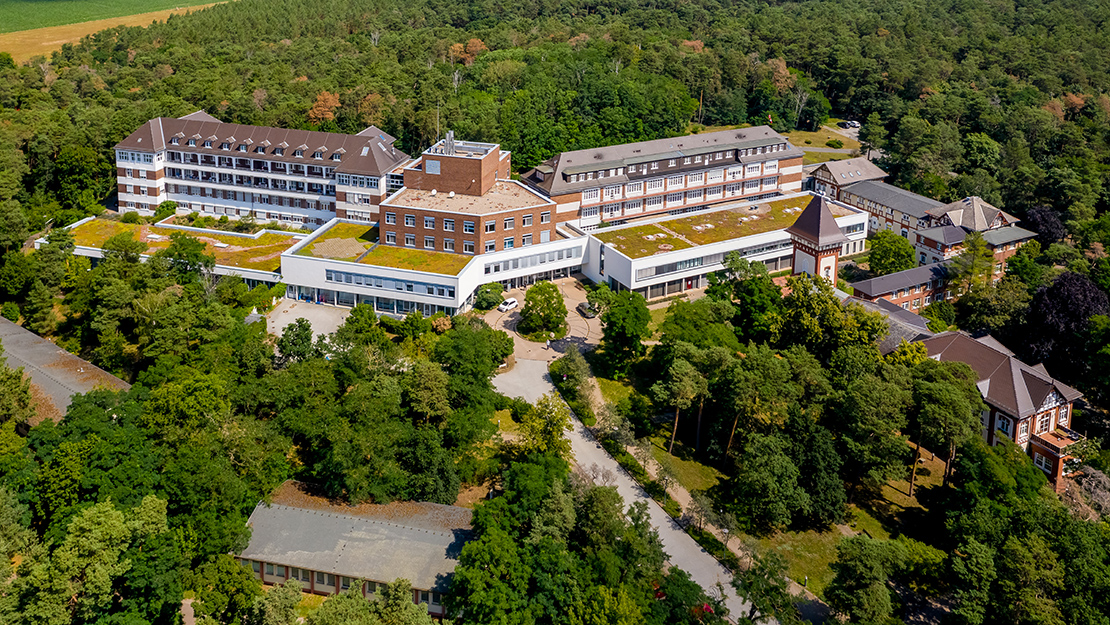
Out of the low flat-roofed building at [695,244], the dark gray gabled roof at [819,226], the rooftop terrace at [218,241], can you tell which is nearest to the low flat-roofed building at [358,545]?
the rooftop terrace at [218,241]

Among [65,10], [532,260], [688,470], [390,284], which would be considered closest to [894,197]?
[532,260]

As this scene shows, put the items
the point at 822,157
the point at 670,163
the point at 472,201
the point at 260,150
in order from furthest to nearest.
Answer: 1. the point at 822,157
2. the point at 670,163
3. the point at 260,150
4. the point at 472,201

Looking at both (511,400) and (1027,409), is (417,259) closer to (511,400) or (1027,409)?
(511,400)

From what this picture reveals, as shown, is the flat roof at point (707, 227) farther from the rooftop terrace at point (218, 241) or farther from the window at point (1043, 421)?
the window at point (1043, 421)

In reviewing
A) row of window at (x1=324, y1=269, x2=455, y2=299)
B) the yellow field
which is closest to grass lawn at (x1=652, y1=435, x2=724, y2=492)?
row of window at (x1=324, y1=269, x2=455, y2=299)

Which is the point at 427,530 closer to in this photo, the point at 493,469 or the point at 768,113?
the point at 493,469

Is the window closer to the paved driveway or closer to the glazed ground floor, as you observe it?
the paved driveway

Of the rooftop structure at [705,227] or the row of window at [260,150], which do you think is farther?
the row of window at [260,150]
